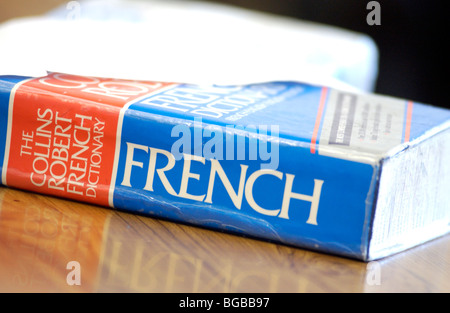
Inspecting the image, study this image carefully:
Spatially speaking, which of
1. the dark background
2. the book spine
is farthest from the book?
the dark background

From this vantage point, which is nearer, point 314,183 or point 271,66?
point 314,183

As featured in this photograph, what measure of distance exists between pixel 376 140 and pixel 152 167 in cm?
14

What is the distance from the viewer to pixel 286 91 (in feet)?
1.64

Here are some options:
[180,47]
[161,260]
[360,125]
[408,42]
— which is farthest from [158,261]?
[408,42]

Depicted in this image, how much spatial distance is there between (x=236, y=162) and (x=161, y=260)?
72 mm

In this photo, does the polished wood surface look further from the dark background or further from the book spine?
the dark background

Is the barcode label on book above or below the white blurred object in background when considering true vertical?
below

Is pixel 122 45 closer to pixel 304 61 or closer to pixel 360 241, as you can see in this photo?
pixel 304 61

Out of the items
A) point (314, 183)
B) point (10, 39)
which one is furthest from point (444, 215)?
point (10, 39)

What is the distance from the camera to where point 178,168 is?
0.38 m

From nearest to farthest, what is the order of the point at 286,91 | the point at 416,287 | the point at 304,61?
1. the point at 416,287
2. the point at 286,91
3. the point at 304,61

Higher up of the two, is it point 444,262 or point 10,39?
point 10,39

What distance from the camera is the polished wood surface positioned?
323mm

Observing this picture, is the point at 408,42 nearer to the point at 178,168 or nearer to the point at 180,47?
the point at 180,47
